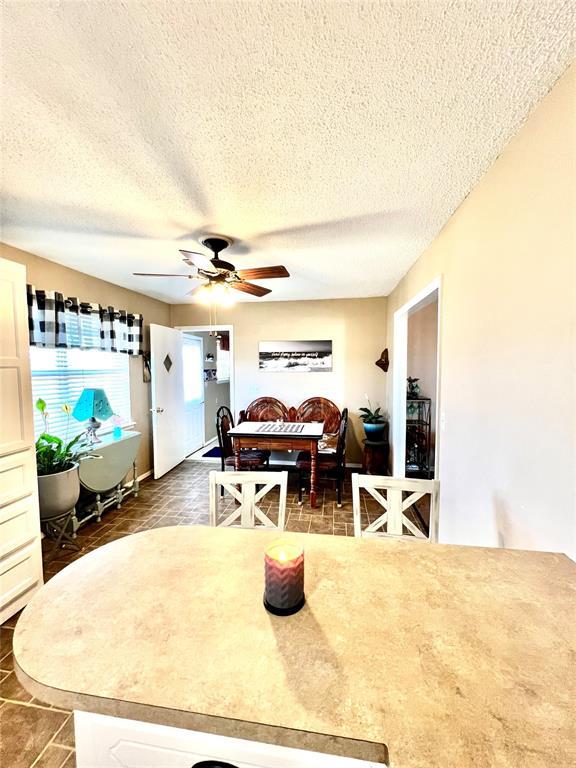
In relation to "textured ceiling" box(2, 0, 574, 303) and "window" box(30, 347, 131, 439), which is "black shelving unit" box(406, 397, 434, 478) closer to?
"textured ceiling" box(2, 0, 574, 303)

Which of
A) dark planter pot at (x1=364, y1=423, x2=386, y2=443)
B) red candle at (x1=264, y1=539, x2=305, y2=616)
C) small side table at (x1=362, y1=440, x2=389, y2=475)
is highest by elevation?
red candle at (x1=264, y1=539, x2=305, y2=616)

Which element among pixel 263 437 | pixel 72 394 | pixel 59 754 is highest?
pixel 72 394

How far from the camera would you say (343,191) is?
1.80m

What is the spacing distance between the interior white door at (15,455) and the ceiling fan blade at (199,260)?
0.97 metres

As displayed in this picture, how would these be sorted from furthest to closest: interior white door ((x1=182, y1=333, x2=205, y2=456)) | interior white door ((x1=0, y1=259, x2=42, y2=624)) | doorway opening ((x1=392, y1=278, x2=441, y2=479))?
1. interior white door ((x1=182, y1=333, x2=205, y2=456))
2. doorway opening ((x1=392, y1=278, x2=441, y2=479))
3. interior white door ((x1=0, y1=259, x2=42, y2=624))

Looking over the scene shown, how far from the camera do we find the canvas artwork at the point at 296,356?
4.81 m

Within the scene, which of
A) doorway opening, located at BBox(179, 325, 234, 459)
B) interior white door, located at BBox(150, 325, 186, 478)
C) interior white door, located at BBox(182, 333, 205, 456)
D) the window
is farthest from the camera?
interior white door, located at BBox(182, 333, 205, 456)

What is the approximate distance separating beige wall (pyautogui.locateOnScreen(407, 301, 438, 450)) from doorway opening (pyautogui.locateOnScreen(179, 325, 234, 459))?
2769 mm

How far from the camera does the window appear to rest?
9.41 ft

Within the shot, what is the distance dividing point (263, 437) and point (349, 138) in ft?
9.30

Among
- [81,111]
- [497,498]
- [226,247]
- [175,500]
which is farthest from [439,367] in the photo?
[175,500]

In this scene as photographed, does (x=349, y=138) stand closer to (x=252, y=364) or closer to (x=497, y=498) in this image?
(x=497, y=498)

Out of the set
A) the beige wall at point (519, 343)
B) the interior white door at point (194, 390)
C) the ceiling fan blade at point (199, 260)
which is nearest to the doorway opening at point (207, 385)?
the interior white door at point (194, 390)

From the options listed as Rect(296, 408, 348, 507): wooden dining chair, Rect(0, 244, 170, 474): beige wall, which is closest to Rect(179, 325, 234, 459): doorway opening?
Rect(0, 244, 170, 474): beige wall
